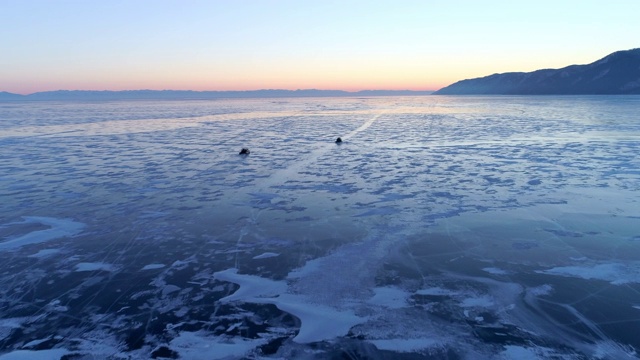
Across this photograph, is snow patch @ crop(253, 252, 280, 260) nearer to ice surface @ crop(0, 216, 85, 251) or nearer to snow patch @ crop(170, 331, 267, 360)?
snow patch @ crop(170, 331, 267, 360)

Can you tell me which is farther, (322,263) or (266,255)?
(266,255)

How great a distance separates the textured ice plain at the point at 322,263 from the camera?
3637 mm

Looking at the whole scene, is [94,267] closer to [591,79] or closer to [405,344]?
[405,344]

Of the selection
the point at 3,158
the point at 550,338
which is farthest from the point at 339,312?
the point at 3,158

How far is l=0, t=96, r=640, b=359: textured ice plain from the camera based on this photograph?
143 inches

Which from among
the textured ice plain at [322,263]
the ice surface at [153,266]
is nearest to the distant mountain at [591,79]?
the textured ice plain at [322,263]

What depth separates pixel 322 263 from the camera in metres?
5.29

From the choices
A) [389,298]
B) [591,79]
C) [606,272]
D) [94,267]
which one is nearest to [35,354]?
[94,267]

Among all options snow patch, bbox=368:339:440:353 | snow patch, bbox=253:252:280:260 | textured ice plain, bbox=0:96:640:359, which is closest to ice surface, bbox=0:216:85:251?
textured ice plain, bbox=0:96:640:359

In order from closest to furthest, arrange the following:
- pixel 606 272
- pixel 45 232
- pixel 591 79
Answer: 1. pixel 606 272
2. pixel 45 232
3. pixel 591 79

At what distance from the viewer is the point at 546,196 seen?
816 cm

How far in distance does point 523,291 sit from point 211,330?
11.0 feet

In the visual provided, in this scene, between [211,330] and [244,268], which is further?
[244,268]

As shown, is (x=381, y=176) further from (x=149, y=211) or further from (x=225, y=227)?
(x=149, y=211)
